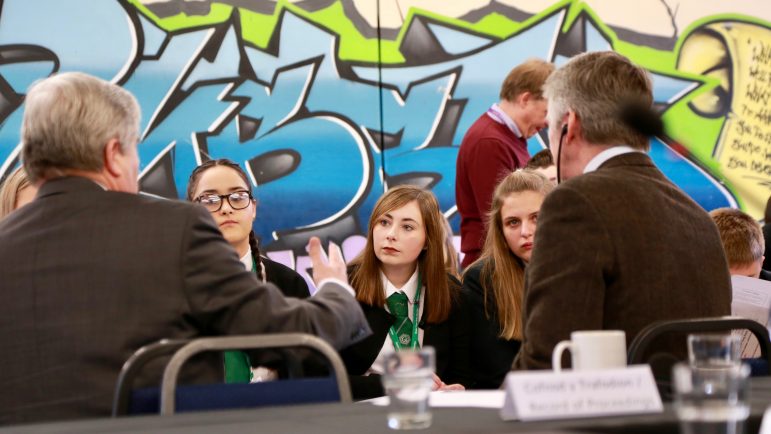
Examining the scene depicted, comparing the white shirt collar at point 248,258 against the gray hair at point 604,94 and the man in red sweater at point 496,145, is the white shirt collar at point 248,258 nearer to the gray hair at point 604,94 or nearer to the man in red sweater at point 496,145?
the man in red sweater at point 496,145

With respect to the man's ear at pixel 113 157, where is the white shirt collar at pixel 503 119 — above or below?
below

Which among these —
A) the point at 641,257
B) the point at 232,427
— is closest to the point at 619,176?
the point at 641,257

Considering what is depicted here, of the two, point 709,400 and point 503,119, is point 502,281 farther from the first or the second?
point 709,400

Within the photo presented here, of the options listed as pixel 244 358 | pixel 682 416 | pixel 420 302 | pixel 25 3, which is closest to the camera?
pixel 682 416

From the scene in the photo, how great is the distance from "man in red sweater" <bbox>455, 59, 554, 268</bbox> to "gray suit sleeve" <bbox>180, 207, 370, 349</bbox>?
2555mm

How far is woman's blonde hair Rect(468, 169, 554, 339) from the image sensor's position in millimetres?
3660

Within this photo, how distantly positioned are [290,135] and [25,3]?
1.37m

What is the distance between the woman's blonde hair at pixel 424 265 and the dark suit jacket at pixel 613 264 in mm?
1366

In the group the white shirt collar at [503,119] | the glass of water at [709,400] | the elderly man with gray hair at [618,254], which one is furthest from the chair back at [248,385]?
the white shirt collar at [503,119]

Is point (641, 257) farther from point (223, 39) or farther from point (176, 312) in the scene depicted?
point (223, 39)

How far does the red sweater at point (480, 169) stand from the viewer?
467 cm

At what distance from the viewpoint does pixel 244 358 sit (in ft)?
11.2

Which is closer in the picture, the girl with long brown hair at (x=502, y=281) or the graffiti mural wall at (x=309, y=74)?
the girl with long brown hair at (x=502, y=281)

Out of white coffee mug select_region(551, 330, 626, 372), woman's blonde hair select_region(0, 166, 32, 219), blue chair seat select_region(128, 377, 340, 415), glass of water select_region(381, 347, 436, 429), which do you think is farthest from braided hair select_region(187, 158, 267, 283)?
glass of water select_region(381, 347, 436, 429)
